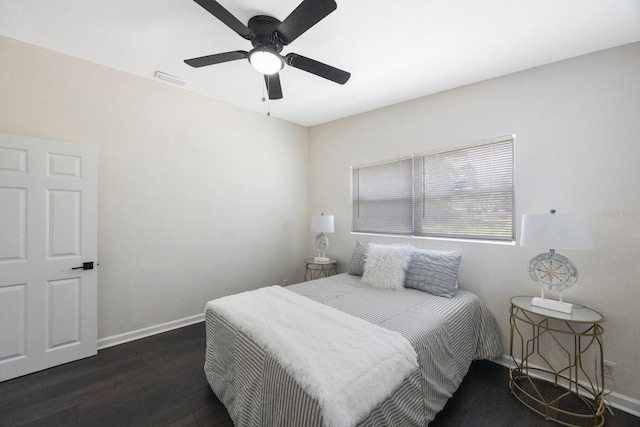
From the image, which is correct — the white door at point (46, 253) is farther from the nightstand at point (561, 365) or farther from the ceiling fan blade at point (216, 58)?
the nightstand at point (561, 365)

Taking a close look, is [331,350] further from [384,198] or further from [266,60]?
[384,198]

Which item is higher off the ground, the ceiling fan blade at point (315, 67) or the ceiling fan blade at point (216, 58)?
the ceiling fan blade at point (216, 58)

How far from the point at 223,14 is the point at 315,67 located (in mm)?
655

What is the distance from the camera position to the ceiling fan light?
176cm

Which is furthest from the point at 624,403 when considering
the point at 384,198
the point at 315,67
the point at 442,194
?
the point at 315,67

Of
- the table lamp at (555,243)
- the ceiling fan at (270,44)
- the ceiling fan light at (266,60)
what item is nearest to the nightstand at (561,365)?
the table lamp at (555,243)

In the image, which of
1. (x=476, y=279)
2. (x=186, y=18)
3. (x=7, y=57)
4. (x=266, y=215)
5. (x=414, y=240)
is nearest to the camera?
(x=186, y=18)

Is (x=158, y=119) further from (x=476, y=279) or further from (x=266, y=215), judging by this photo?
(x=476, y=279)

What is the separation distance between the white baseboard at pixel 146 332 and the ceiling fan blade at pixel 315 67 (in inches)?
116

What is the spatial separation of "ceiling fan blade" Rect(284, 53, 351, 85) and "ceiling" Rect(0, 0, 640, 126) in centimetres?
30

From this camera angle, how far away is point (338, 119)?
3.86m

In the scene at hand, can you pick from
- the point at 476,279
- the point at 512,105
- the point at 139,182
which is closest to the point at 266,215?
the point at 139,182

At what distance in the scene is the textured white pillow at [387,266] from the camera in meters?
2.59

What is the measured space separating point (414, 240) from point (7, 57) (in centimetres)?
403
